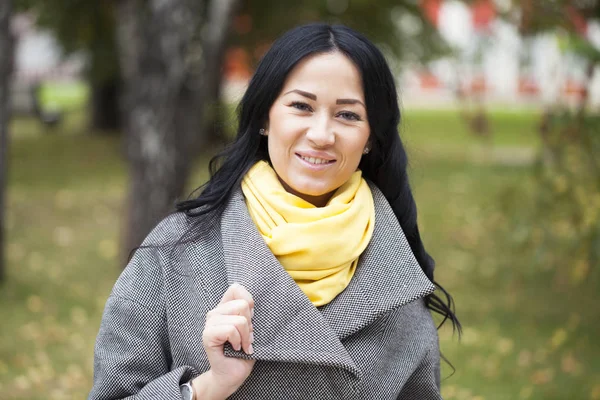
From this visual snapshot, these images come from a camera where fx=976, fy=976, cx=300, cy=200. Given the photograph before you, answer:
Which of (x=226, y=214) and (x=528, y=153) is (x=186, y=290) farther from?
(x=528, y=153)

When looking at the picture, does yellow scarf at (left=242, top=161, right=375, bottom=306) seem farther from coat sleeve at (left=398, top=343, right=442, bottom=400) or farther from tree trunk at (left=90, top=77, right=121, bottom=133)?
tree trunk at (left=90, top=77, right=121, bottom=133)

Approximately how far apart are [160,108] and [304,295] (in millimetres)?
6060

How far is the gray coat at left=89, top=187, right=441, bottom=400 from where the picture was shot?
7.05ft

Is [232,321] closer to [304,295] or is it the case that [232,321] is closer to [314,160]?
[304,295]

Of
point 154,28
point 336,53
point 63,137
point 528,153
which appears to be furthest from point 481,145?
A: point 336,53

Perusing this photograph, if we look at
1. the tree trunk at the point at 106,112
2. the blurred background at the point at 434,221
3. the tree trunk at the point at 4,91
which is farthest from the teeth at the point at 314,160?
the tree trunk at the point at 106,112

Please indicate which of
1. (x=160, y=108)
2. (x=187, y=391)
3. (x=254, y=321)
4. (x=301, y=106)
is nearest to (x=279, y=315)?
(x=254, y=321)

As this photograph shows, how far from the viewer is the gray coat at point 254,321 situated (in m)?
2.15

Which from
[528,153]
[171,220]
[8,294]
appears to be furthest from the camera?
[528,153]

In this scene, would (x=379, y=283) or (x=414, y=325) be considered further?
(x=414, y=325)

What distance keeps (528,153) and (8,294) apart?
11522 millimetres

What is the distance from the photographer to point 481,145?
1850cm

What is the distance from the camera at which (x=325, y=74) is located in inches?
89.4

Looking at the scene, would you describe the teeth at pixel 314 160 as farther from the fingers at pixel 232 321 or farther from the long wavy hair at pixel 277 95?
the fingers at pixel 232 321
